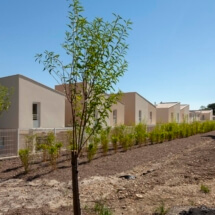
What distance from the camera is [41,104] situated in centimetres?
1441

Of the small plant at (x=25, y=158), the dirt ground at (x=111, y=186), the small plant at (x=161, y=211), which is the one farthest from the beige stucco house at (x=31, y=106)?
the small plant at (x=161, y=211)

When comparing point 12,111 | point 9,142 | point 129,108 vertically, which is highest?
point 129,108

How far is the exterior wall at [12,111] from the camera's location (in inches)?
515

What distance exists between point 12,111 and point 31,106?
3.37 ft

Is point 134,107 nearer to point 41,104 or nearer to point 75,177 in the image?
point 41,104

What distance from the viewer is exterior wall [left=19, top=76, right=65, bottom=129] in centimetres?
1334

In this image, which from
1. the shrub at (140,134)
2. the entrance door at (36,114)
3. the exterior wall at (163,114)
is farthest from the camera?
the exterior wall at (163,114)

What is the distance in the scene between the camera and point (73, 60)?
9.95 feet

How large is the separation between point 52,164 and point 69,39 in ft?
17.2

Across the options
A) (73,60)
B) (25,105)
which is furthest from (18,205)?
(25,105)

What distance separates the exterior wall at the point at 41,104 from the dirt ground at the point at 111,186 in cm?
496

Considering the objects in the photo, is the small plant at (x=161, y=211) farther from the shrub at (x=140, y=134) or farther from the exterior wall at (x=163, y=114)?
the exterior wall at (x=163, y=114)

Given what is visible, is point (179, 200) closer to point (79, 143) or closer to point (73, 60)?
point (79, 143)

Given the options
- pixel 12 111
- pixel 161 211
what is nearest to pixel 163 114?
pixel 12 111
